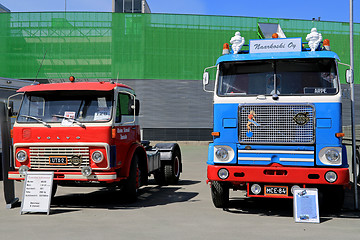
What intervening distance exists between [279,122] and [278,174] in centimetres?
93

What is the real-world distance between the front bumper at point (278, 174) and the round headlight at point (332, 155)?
0.19 meters

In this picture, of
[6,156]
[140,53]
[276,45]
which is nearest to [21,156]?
[6,156]

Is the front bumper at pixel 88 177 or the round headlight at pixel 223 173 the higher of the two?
the round headlight at pixel 223 173

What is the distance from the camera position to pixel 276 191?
26.1 feet

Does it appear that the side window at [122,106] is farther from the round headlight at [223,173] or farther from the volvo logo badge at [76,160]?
the round headlight at [223,173]

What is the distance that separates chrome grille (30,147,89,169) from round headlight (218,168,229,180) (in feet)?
8.85

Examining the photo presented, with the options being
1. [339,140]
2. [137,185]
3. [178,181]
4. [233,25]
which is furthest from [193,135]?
[339,140]

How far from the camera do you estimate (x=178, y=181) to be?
1387 cm

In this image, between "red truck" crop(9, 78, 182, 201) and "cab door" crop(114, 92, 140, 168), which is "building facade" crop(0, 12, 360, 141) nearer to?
"cab door" crop(114, 92, 140, 168)

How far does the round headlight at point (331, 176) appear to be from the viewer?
7.57 metres

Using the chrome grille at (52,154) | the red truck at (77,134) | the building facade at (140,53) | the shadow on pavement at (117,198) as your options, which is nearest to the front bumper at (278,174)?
the red truck at (77,134)

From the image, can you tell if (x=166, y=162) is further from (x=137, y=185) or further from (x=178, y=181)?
(x=137, y=185)

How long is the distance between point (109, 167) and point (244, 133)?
277cm

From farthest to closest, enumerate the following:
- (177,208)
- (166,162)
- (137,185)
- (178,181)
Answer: (178,181), (166,162), (137,185), (177,208)
